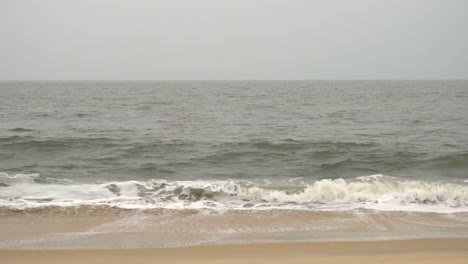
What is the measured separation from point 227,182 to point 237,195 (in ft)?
3.91

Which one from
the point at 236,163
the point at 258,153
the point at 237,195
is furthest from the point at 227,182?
the point at 258,153

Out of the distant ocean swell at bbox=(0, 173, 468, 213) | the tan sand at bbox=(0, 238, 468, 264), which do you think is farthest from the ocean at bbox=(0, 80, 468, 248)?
the tan sand at bbox=(0, 238, 468, 264)

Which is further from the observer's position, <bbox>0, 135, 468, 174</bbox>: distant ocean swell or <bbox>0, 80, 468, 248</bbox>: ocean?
<bbox>0, 135, 468, 174</bbox>: distant ocean swell

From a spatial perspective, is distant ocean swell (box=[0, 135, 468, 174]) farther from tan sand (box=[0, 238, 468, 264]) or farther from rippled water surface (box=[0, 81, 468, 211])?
tan sand (box=[0, 238, 468, 264])

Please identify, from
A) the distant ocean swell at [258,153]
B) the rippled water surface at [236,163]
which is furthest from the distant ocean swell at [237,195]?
the distant ocean swell at [258,153]

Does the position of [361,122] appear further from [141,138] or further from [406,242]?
[406,242]

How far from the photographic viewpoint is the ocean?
22.0ft

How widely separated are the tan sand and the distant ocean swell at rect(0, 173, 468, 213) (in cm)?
247

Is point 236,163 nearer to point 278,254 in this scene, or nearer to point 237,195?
point 237,195

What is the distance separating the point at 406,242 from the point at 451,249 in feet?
1.88

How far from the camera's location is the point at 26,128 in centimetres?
1983

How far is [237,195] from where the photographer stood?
9484 millimetres

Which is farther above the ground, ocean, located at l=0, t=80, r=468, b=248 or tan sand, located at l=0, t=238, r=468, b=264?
tan sand, located at l=0, t=238, r=468, b=264

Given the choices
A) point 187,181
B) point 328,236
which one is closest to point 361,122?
point 187,181
